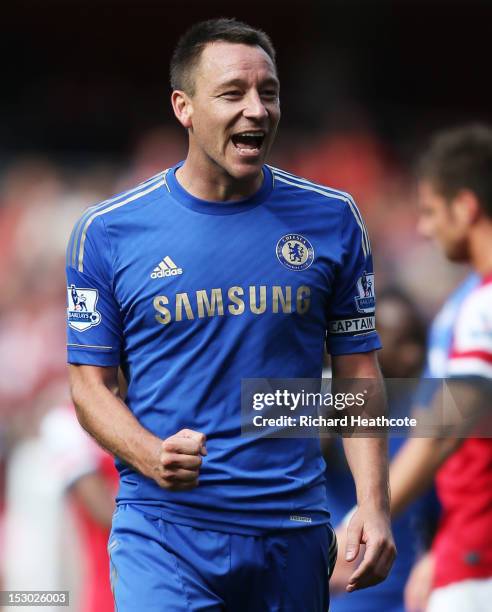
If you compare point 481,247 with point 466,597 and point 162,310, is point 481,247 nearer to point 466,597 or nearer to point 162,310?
point 466,597

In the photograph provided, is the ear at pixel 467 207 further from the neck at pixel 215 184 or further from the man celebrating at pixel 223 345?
the neck at pixel 215 184

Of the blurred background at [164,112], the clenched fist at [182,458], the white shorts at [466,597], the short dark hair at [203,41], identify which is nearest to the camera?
the clenched fist at [182,458]

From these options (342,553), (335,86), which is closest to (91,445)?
(342,553)

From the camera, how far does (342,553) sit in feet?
18.9

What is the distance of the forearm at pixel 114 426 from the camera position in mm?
4105

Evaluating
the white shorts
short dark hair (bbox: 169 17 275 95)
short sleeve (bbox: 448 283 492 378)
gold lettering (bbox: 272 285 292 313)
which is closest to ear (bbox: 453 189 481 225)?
short sleeve (bbox: 448 283 492 378)

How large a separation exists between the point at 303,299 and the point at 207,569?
891 mm

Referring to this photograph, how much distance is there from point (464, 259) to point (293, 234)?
2026 mm

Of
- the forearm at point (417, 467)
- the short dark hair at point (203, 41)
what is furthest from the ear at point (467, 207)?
the short dark hair at point (203, 41)

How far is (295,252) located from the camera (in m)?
4.42

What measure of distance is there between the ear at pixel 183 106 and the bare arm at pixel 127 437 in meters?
0.85

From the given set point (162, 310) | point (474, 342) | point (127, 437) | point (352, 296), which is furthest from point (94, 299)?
point (474, 342)

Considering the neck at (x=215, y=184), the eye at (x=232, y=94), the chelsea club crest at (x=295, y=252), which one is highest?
the eye at (x=232, y=94)

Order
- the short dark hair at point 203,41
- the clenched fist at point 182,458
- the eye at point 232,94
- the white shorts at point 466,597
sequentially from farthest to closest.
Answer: the white shorts at point 466,597, the short dark hair at point 203,41, the eye at point 232,94, the clenched fist at point 182,458
